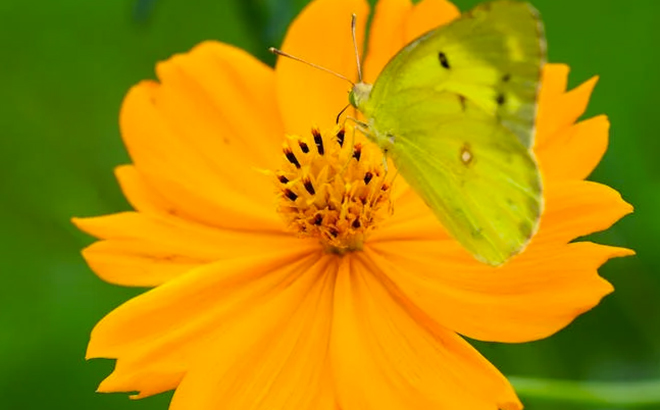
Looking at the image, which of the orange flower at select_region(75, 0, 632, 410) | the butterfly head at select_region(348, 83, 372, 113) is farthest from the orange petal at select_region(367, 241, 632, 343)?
the butterfly head at select_region(348, 83, 372, 113)

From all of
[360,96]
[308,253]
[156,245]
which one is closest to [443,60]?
[360,96]

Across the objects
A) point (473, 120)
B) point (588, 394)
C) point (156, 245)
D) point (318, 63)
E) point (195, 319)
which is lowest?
point (588, 394)

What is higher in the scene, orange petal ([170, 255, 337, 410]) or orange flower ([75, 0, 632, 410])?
orange flower ([75, 0, 632, 410])

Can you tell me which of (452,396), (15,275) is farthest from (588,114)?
(15,275)

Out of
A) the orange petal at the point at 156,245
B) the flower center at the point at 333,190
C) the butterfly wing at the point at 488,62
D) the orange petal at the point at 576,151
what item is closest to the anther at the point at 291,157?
the flower center at the point at 333,190

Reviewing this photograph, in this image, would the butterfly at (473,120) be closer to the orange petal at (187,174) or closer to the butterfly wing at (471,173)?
the butterfly wing at (471,173)

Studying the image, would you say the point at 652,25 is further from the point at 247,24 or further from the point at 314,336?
the point at 314,336

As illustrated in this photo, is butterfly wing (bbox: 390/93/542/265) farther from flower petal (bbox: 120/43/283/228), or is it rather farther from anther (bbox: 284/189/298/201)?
flower petal (bbox: 120/43/283/228)

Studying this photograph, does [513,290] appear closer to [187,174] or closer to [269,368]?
[269,368]
